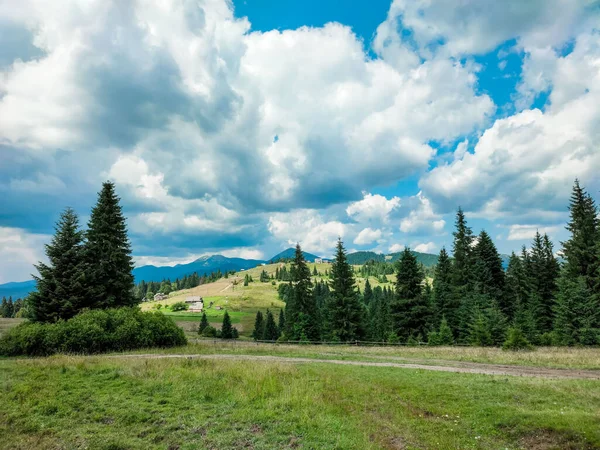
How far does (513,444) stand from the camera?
9.03 metres

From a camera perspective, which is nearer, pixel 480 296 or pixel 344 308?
pixel 480 296

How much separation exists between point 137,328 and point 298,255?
102ft

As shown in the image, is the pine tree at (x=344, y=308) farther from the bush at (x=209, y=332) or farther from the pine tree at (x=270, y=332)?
the bush at (x=209, y=332)

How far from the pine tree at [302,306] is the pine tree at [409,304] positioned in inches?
492

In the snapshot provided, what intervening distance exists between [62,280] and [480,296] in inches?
2033

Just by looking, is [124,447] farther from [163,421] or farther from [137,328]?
[137,328]

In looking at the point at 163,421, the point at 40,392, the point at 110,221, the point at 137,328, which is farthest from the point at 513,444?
the point at 110,221

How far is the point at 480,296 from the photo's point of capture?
47031 millimetres

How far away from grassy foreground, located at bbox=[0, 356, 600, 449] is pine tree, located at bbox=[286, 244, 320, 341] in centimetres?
3529

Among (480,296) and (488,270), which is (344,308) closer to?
(480,296)

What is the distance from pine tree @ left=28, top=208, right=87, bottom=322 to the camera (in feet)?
104

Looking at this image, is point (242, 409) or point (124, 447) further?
point (242, 409)

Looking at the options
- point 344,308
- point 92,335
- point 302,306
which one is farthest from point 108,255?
point 344,308

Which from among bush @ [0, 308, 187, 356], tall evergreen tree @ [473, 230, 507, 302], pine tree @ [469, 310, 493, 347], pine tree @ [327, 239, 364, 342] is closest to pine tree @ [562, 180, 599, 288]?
tall evergreen tree @ [473, 230, 507, 302]
